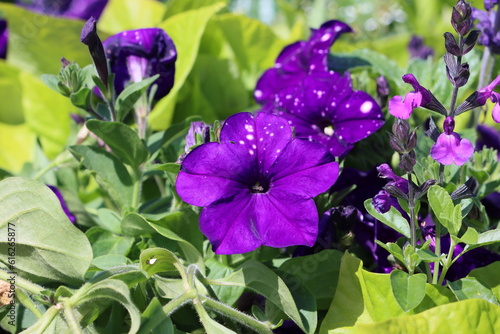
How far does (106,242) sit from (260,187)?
0.20 m

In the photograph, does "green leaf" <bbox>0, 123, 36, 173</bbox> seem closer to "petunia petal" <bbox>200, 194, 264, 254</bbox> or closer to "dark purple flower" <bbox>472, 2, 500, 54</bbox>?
"petunia petal" <bbox>200, 194, 264, 254</bbox>

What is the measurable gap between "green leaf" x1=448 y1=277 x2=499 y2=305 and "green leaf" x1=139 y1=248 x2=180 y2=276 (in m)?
0.27

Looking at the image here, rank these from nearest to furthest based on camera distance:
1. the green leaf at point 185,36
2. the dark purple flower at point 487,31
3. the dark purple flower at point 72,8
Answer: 1. the dark purple flower at point 487,31
2. the green leaf at point 185,36
3. the dark purple flower at point 72,8

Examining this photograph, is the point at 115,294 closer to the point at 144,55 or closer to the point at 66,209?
the point at 66,209

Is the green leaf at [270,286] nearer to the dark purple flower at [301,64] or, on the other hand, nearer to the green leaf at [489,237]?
the green leaf at [489,237]

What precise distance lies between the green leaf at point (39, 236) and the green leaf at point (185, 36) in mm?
423

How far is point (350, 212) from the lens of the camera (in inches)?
24.7

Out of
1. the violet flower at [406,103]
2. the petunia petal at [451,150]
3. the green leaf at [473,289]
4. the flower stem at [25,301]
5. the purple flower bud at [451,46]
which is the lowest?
the flower stem at [25,301]

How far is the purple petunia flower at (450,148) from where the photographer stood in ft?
1.72

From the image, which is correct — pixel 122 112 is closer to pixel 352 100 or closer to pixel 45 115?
pixel 352 100

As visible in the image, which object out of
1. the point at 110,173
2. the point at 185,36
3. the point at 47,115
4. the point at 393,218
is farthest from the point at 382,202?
the point at 47,115

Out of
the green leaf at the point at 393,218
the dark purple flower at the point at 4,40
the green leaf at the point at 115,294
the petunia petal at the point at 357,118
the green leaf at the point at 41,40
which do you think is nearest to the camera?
the green leaf at the point at 115,294

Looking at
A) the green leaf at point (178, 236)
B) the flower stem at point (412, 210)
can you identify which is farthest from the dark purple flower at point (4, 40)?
the flower stem at point (412, 210)

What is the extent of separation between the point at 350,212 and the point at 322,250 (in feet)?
0.17
